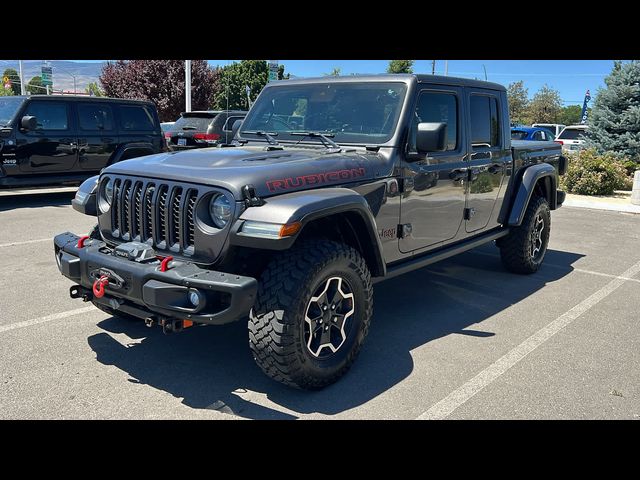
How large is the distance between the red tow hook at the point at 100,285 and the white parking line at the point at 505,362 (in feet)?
6.50

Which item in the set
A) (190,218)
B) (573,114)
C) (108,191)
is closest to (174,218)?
(190,218)

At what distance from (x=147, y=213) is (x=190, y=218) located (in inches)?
15.2

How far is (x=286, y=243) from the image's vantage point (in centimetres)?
309

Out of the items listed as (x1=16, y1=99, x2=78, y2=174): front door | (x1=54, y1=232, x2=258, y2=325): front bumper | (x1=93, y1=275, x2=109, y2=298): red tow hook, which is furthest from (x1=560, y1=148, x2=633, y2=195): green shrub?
(x1=93, y1=275, x2=109, y2=298): red tow hook

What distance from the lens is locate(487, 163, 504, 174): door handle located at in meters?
5.45

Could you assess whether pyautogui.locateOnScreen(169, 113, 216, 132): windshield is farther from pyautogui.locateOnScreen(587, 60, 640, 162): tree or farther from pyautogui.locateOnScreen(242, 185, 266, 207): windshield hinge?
pyautogui.locateOnScreen(587, 60, 640, 162): tree

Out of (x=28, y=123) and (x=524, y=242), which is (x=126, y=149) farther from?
(x=524, y=242)

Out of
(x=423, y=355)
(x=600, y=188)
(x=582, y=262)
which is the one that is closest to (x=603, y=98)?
(x=600, y=188)

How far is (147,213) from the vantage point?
3576 mm

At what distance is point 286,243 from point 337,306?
717mm

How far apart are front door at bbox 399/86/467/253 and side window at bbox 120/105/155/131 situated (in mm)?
8058

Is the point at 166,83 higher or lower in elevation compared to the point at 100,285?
higher

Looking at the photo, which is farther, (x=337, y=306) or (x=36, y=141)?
(x=36, y=141)
